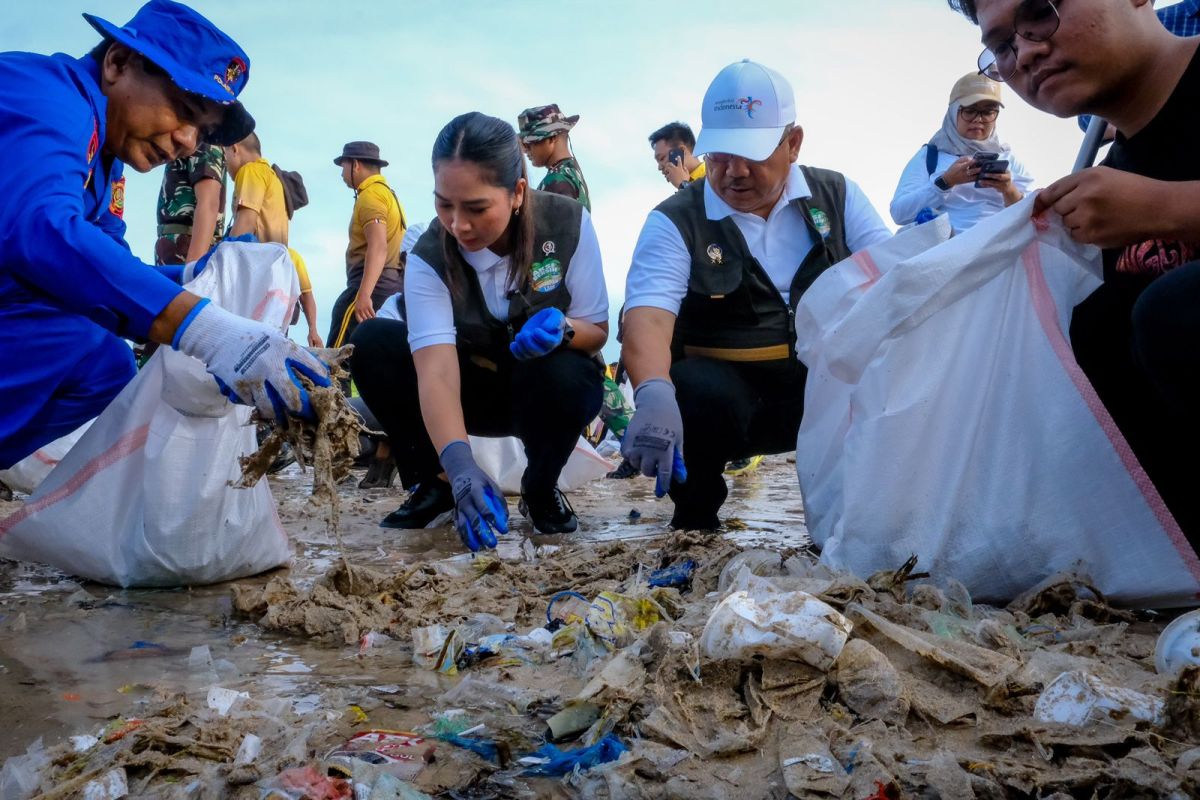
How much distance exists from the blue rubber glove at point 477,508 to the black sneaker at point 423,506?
0.63m

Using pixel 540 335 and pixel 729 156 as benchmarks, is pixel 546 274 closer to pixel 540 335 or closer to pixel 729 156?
pixel 540 335

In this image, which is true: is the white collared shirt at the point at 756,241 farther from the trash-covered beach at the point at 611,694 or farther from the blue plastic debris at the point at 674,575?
the trash-covered beach at the point at 611,694

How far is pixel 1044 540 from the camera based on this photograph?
1952 mm

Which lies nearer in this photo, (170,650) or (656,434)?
(170,650)

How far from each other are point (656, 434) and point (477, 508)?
56 centimetres

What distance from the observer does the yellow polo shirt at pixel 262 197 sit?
17.4 ft

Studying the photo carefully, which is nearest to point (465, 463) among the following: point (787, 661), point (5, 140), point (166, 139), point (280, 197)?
point (166, 139)

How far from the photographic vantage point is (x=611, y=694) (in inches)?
55.2

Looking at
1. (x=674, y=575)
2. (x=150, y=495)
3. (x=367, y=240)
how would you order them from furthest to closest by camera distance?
(x=367, y=240)
(x=150, y=495)
(x=674, y=575)

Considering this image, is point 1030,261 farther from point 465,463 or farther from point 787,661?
point 465,463

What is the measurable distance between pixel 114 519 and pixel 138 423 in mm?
246

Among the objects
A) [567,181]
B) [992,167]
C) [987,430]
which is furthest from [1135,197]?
[567,181]

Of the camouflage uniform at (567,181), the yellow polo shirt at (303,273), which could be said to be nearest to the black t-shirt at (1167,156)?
the camouflage uniform at (567,181)

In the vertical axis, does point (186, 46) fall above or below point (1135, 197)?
above
